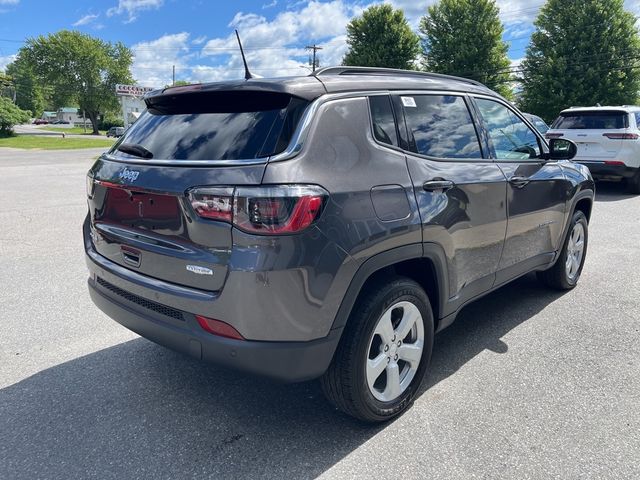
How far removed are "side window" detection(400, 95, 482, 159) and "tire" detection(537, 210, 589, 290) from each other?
1.83 metres

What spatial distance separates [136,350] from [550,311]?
3390 mm

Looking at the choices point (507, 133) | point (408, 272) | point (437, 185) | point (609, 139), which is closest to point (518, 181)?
point (507, 133)

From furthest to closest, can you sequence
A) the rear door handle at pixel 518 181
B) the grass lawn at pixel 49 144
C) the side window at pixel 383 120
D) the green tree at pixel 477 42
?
1. the green tree at pixel 477 42
2. the grass lawn at pixel 49 144
3. the rear door handle at pixel 518 181
4. the side window at pixel 383 120

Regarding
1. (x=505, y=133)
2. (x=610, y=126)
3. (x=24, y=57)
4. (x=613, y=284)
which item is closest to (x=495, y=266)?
(x=505, y=133)

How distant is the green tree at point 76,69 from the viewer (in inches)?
2657

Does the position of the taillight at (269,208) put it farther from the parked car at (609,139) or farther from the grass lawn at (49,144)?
the grass lawn at (49,144)

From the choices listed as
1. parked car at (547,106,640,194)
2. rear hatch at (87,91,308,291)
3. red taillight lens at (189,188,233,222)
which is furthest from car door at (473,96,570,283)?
parked car at (547,106,640,194)

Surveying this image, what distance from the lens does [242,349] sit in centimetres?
218

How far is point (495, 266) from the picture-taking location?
3.47m

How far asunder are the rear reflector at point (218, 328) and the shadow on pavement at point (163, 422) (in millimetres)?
660

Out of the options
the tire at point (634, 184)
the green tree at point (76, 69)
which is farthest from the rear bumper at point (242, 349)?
the green tree at point (76, 69)

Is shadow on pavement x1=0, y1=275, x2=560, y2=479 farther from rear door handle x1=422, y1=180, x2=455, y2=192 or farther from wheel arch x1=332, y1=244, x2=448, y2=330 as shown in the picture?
Answer: rear door handle x1=422, y1=180, x2=455, y2=192

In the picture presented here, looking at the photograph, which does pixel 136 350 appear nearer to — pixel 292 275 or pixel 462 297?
pixel 292 275

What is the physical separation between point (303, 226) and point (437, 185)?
3.28 feet
